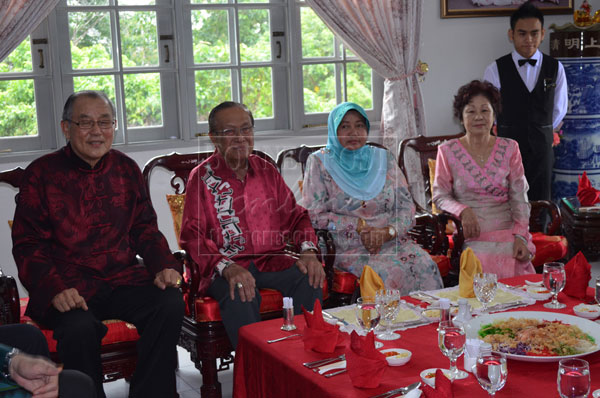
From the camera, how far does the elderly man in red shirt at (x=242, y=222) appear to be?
2.94 metres

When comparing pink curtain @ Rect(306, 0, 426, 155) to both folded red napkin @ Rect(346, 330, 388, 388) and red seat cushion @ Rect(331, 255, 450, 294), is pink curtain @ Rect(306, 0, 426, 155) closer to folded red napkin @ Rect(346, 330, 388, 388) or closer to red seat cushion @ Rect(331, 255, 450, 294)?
red seat cushion @ Rect(331, 255, 450, 294)

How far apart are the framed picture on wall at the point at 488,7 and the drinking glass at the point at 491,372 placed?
12.3 ft

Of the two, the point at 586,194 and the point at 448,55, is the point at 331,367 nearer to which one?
the point at 586,194

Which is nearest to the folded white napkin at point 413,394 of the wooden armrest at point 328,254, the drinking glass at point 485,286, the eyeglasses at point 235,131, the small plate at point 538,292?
the drinking glass at point 485,286

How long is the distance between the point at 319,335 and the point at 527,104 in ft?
10.2

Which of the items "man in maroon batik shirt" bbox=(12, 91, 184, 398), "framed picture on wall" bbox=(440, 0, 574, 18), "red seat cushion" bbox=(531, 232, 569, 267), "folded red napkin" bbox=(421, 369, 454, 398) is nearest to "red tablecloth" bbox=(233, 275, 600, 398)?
"folded red napkin" bbox=(421, 369, 454, 398)

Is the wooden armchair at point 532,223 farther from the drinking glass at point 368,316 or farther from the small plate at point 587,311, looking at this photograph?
the drinking glass at point 368,316

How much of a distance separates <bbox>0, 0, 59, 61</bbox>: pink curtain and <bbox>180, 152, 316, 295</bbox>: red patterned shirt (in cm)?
134

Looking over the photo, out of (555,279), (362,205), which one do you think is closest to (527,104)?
(362,205)

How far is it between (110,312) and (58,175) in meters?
0.56

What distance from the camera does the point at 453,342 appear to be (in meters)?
1.72

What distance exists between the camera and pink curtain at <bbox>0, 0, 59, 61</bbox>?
11.8ft

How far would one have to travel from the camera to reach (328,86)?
4809 millimetres

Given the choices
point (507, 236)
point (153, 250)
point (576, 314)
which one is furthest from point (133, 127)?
point (576, 314)
